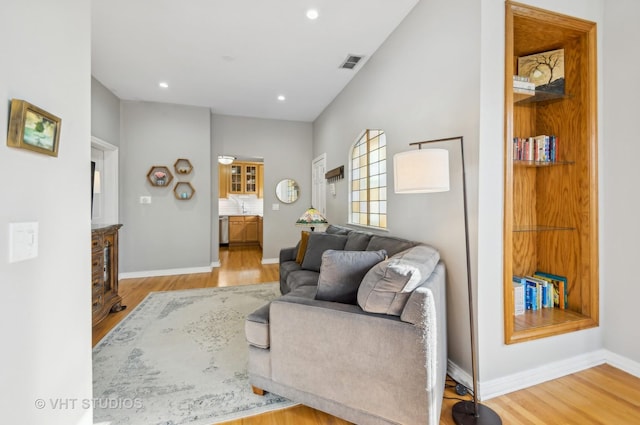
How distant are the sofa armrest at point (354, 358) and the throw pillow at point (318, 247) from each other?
1473 millimetres

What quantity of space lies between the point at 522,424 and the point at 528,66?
8.54ft

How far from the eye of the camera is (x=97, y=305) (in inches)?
110

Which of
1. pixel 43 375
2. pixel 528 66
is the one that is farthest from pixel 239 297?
pixel 528 66

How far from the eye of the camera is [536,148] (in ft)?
7.11

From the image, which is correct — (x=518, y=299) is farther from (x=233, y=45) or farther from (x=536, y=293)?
(x=233, y=45)

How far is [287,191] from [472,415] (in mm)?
4877

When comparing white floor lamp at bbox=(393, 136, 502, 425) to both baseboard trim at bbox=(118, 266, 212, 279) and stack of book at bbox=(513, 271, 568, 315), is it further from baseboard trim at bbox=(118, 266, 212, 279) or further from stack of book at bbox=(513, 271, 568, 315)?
baseboard trim at bbox=(118, 266, 212, 279)

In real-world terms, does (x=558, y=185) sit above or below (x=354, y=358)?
above

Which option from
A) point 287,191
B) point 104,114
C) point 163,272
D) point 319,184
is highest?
point 104,114

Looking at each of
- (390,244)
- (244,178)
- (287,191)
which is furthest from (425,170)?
(244,178)

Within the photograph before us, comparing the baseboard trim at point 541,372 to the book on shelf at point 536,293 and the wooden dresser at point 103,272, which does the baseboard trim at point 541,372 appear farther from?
the wooden dresser at point 103,272

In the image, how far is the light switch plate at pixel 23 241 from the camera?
0.77 metres

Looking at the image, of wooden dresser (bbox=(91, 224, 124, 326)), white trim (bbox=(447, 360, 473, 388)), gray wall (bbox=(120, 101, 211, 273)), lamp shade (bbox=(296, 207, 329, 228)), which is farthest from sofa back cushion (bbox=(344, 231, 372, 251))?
gray wall (bbox=(120, 101, 211, 273))

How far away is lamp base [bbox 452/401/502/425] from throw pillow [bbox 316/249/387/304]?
2.81 ft
